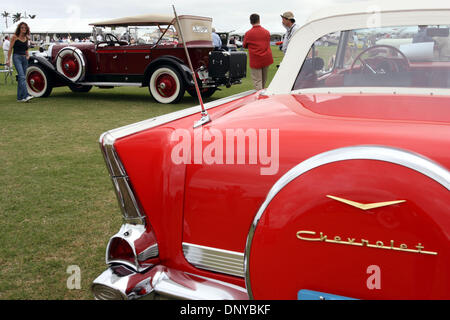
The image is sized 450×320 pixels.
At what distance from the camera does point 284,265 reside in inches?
47.1

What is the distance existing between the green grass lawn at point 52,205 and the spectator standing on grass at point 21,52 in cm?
204

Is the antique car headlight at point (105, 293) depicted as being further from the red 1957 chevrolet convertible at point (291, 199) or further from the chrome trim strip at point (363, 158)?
the chrome trim strip at point (363, 158)

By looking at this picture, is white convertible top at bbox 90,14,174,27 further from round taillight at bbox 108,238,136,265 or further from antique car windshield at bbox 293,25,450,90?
round taillight at bbox 108,238,136,265

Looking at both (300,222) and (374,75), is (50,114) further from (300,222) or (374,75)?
(300,222)

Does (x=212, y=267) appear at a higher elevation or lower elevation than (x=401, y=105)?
lower

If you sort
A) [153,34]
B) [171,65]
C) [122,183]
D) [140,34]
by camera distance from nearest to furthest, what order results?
[122,183], [171,65], [153,34], [140,34]

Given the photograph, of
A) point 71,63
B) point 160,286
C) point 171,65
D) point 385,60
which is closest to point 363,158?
point 160,286

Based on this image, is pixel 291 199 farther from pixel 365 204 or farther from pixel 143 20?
pixel 143 20

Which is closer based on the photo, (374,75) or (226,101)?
(374,75)

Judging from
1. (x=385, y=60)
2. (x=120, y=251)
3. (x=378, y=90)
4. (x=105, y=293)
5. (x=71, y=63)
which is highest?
(x=71, y=63)

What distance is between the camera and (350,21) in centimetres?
224

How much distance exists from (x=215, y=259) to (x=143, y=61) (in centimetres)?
844

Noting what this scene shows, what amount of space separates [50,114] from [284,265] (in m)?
7.46
